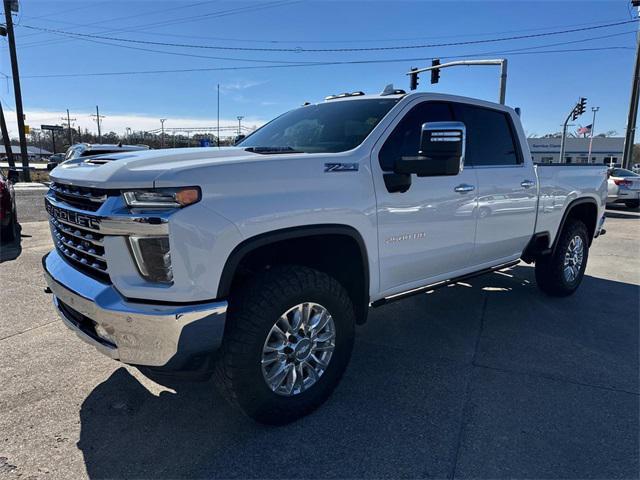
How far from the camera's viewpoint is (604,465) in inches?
101

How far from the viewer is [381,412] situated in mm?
3027

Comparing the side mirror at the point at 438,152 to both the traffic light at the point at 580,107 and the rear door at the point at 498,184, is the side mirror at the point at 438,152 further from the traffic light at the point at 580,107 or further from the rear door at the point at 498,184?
the traffic light at the point at 580,107

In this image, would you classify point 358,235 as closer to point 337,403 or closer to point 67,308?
point 337,403

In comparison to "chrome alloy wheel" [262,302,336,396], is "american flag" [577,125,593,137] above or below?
above

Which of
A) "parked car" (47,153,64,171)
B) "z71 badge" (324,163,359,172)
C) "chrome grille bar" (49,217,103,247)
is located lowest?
"chrome grille bar" (49,217,103,247)

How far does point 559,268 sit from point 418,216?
114 inches

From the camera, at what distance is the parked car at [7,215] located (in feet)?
18.0

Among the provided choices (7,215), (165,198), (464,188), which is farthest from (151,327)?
(7,215)

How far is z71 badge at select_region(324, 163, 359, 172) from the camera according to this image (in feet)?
9.40

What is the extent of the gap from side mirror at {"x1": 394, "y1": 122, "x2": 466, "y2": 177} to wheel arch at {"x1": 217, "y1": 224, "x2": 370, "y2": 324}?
0.60 m

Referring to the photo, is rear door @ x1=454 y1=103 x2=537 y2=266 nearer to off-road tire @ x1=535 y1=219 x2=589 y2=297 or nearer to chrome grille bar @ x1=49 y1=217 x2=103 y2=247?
off-road tire @ x1=535 y1=219 x2=589 y2=297

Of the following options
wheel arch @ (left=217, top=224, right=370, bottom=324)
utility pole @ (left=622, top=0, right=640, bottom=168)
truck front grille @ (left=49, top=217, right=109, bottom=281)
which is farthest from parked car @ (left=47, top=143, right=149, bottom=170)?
utility pole @ (left=622, top=0, right=640, bottom=168)

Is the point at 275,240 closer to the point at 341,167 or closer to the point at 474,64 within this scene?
the point at 341,167

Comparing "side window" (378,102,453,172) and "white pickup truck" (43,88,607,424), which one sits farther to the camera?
"side window" (378,102,453,172)
